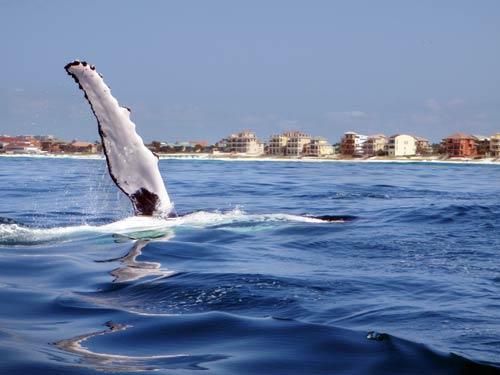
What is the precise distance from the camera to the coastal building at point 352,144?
167m

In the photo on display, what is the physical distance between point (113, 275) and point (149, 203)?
3.30 metres

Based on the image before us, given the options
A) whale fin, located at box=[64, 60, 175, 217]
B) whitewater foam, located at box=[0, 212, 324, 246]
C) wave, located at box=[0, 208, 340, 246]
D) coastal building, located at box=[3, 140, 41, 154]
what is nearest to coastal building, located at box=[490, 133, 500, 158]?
coastal building, located at box=[3, 140, 41, 154]

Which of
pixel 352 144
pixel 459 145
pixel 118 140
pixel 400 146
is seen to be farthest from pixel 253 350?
pixel 352 144

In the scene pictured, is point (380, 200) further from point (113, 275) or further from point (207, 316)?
point (207, 316)

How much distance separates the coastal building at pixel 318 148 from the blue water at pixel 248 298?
154 m

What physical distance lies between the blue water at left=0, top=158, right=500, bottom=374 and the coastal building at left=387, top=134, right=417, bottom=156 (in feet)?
488

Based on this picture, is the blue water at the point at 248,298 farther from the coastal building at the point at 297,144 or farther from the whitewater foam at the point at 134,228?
the coastal building at the point at 297,144

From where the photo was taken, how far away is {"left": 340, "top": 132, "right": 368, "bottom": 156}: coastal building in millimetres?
167125

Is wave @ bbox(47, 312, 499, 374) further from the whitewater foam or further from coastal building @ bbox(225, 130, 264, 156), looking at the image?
coastal building @ bbox(225, 130, 264, 156)

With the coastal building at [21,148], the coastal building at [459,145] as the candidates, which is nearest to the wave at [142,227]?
the coastal building at [459,145]

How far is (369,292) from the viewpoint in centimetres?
598

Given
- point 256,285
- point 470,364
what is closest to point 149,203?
point 256,285

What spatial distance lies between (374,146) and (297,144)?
18656 mm

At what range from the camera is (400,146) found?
15775 centimetres
